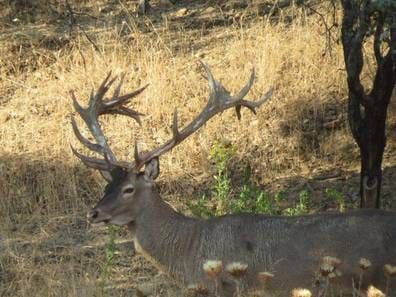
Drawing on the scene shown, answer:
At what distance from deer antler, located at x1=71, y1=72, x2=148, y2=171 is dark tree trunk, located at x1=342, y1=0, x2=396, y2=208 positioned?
6.32 feet

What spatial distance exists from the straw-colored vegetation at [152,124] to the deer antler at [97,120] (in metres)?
1.01

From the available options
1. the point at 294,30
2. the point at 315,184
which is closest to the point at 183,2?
the point at 294,30

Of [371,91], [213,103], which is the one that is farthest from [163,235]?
[371,91]

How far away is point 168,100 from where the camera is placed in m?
12.5

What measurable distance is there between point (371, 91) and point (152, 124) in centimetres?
408

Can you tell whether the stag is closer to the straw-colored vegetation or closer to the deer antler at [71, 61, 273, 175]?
the deer antler at [71, 61, 273, 175]

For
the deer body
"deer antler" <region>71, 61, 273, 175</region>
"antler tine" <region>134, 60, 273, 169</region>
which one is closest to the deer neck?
the deer body

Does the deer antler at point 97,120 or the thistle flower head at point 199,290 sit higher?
the deer antler at point 97,120

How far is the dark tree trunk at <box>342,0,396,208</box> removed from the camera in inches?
320

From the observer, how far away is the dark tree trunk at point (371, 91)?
8141mm

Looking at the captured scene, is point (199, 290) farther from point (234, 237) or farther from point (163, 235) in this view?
point (163, 235)

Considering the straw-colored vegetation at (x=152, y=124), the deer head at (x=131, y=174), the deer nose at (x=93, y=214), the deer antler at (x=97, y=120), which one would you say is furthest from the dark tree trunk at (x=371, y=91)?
the deer nose at (x=93, y=214)

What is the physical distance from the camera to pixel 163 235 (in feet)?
24.6

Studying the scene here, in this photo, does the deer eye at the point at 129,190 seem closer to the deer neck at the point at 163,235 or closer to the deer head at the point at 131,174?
the deer head at the point at 131,174
